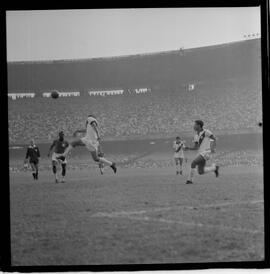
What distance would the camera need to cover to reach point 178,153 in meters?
5.59

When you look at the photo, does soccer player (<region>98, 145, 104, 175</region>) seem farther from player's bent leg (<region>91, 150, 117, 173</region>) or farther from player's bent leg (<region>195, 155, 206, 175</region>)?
player's bent leg (<region>195, 155, 206, 175</region>)

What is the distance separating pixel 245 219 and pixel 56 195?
6.43 ft

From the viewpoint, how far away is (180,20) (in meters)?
5.48

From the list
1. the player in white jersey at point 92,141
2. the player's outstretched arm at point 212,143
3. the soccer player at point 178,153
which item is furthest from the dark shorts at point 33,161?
the player's outstretched arm at point 212,143

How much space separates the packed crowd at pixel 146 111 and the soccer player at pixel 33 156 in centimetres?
10

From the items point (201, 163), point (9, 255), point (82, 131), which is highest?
point (82, 131)

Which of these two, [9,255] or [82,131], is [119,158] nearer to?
[82,131]

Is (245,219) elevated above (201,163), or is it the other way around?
(201,163)

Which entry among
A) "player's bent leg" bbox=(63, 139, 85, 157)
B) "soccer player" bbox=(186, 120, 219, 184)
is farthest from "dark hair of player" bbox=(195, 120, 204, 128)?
"player's bent leg" bbox=(63, 139, 85, 157)

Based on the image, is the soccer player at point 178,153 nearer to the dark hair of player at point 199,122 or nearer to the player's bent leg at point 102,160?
the dark hair of player at point 199,122

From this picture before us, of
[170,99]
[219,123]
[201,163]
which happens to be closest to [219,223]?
[201,163]

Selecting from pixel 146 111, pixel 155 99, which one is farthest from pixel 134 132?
pixel 155 99

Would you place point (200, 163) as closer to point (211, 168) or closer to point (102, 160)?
point (211, 168)

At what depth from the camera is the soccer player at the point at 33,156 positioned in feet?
18.1
